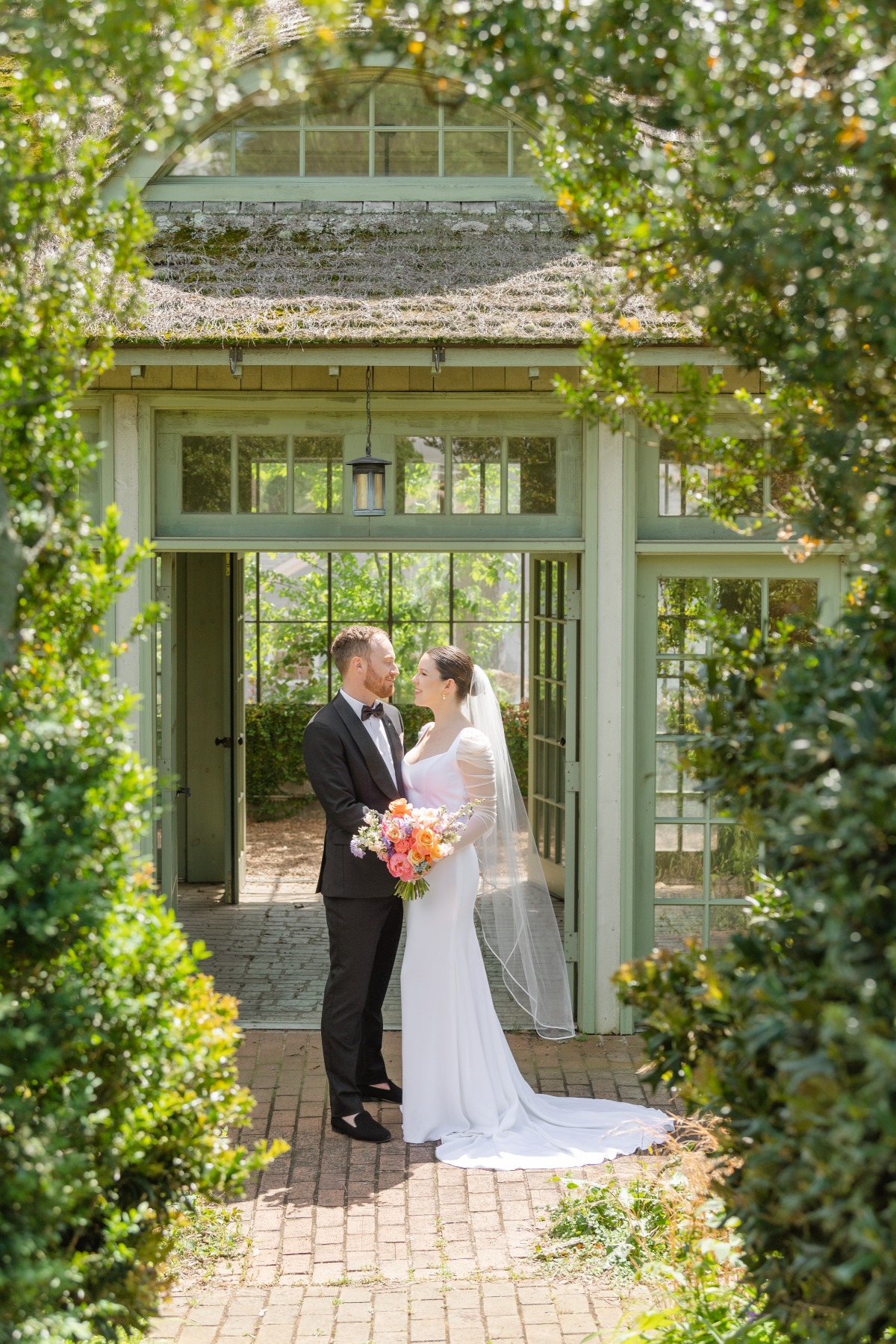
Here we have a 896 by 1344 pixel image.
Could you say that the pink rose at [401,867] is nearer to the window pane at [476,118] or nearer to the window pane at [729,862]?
the window pane at [729,862]

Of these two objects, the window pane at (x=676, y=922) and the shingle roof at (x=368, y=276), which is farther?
the window pane at (x=676, y=922)

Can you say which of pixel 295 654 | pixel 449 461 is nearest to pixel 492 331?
pixel 449 461

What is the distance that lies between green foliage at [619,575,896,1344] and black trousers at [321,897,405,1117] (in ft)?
9.48

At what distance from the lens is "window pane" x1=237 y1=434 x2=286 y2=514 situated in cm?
682

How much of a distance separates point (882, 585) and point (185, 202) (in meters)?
5.74

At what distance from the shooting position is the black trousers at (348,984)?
567cm

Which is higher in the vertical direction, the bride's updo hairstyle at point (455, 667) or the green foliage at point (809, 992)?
the bride's updo hairstyle at point (455, 667)

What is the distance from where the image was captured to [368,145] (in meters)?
7.36

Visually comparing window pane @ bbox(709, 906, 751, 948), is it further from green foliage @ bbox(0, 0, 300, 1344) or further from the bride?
green foliage @ bbox(0, 0, 300, 1344)

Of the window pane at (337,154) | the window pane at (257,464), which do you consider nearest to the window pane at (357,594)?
the window pane at (337,154)

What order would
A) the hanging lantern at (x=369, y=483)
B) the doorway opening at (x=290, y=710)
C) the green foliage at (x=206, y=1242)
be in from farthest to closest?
→ the doorway opening at (x=290, y=710) < the hanging lantern at (x=369, y=483) < the green foliage at (x=206, y=1242)

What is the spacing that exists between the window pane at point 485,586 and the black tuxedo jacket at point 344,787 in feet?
Result: 31.1

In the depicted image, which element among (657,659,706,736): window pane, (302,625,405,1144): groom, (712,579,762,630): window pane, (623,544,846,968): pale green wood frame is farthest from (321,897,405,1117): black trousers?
(712,579,762,630): window pane

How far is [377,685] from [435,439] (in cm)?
166
